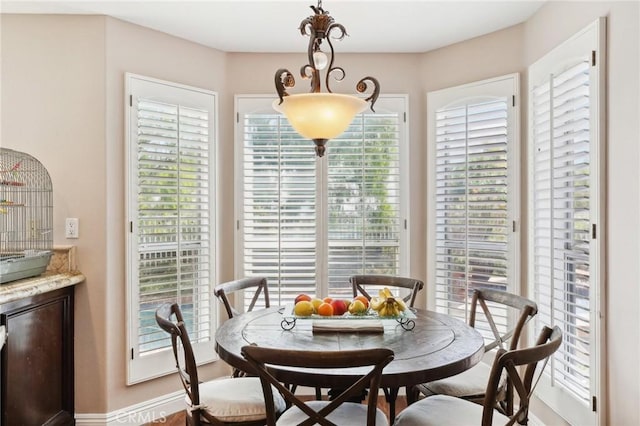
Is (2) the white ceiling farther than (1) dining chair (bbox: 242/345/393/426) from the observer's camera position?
Yes

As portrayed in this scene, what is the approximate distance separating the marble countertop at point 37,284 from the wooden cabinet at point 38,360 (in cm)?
6

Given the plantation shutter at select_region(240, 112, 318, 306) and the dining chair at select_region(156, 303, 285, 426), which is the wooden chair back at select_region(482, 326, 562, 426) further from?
the plantation shutter at select_region(240, 112, 318, 306)

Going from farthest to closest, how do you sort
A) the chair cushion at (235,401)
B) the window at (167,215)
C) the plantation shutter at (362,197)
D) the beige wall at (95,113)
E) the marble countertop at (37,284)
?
the plantation shutter at (362,197) → the window at (167,215) → the beige wall at (95,113) → the marble countertop at (37,284) → the chair cushion at (235,401)

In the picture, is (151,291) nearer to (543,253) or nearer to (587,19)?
(543,253)

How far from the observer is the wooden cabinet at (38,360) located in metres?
2.23

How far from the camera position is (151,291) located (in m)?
2.97

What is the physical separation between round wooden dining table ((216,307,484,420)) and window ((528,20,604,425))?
62cm

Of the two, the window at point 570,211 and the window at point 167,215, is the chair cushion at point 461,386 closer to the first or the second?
the window at point 570,211

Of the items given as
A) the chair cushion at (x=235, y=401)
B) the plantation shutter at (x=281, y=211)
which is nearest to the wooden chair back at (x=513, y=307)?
the chair cushion at (x=235, y=401)

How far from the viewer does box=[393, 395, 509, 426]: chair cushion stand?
70.1 inches

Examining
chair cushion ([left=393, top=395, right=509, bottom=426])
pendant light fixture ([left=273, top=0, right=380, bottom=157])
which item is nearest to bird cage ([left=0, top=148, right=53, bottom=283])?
pendant light fixture ([left=273, top=0, right=380, bottom=157])

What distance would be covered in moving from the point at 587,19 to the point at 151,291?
3.04m

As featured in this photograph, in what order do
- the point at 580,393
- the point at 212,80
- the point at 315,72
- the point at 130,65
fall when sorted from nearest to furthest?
the point at 315,72 → the point at 580,393 → the point at 130,65 → the point at 212,80

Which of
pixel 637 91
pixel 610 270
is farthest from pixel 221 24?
pixel 610 270
